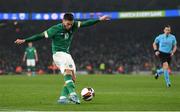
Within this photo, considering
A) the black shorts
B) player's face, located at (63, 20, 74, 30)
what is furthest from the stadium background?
player's face, located at (63, 20, 74, 30)

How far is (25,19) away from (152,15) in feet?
34.1

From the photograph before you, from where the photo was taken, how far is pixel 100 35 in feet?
194

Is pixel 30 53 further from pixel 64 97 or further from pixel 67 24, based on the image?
pixel 67 24

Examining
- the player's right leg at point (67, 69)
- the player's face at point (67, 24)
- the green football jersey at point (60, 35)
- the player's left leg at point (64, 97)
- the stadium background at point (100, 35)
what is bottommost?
the player's left leg at point (64, 97)

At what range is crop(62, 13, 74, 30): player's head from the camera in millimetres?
15297

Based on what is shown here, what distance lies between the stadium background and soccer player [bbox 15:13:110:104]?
1371 inches

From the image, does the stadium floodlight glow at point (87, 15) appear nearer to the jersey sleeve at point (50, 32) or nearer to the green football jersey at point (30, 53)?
the green football jersey at point (30, 53)

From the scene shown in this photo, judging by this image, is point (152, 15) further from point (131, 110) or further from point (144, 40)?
point (131, 110)

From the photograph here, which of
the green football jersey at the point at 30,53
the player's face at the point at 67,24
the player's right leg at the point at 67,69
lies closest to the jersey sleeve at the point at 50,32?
the player's face at the point at 67,24

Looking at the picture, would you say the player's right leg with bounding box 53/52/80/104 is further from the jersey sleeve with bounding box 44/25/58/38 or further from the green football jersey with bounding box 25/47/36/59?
the green football jersey with bounding box 25/47/36/59

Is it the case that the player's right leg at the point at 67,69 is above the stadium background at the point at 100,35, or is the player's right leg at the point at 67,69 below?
below

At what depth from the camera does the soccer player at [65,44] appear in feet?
50.5

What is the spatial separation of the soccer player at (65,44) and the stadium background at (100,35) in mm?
34818

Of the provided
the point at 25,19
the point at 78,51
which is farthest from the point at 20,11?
the point at 78,51
